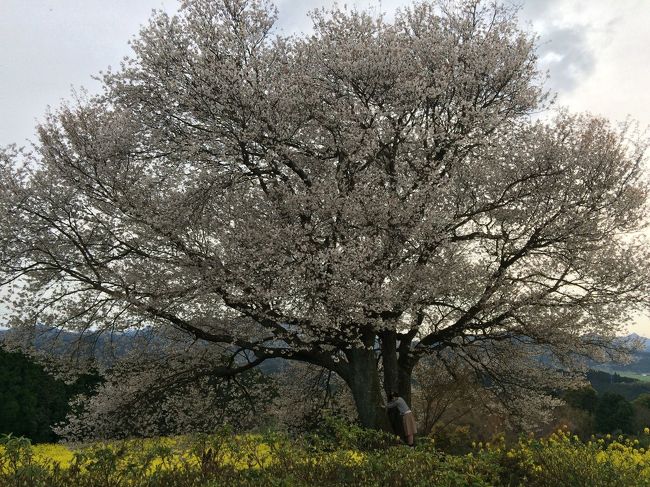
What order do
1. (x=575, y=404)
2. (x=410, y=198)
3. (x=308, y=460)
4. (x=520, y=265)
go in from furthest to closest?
1. (x=575, y=404)
2. (x=520, y=265)
3. (x=410, y=198)
4. (x=308, y=460)

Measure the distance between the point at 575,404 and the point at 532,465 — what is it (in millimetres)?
55527

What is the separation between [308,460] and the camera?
782 cm

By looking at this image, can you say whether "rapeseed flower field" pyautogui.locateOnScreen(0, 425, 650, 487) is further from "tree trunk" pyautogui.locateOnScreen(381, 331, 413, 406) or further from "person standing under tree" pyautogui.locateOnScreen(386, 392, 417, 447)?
"tree trunk" pyautogui.locateOnScreen(381, 331, 413, 406)

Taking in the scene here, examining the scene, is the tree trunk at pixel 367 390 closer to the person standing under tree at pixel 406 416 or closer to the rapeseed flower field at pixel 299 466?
the person standing under tree at pixel 406 416

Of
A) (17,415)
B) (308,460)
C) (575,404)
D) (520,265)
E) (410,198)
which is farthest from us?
(575,404)

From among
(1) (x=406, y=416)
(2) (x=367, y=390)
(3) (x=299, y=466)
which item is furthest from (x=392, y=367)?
(3) (x=299, y=466)

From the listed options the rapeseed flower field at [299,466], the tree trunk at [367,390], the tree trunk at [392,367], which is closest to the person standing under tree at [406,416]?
the tree trunk at [367,390]

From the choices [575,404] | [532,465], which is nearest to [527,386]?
[532,465]

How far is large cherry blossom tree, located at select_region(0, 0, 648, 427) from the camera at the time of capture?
50.9 ft

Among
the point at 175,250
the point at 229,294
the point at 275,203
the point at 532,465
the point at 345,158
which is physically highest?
the point at 345,158

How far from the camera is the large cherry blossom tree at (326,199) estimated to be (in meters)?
15.5

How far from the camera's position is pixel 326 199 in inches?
604

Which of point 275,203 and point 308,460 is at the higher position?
point 275,203

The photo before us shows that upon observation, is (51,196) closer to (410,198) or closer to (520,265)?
(410,198)
